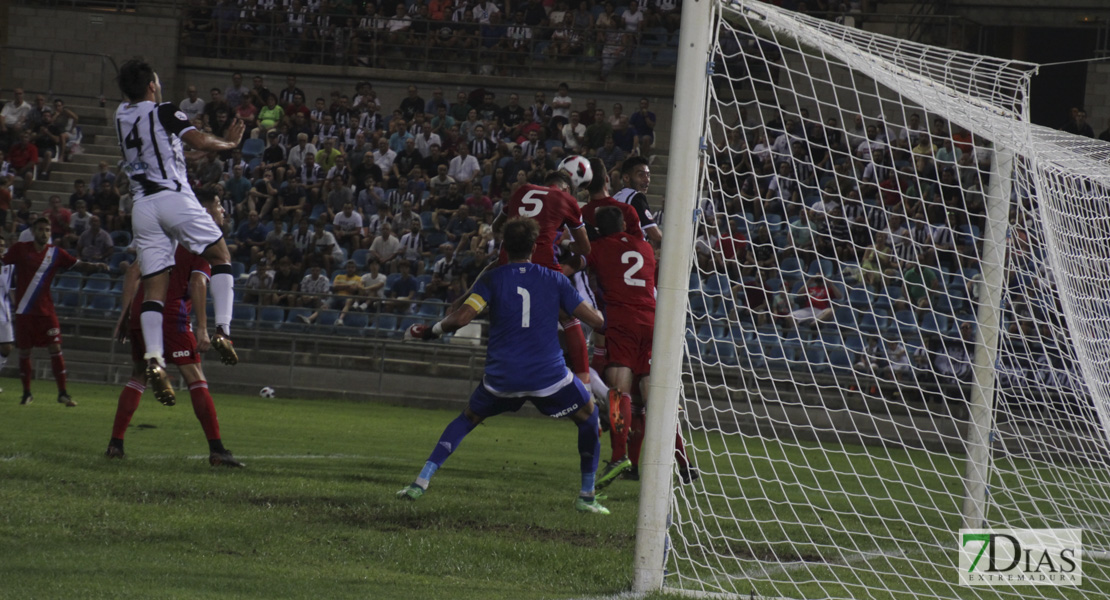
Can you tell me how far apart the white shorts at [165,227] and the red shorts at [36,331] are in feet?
26.9

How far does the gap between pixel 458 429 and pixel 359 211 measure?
16248mm

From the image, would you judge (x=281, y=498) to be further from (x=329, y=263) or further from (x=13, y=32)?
(x=13, y=32)

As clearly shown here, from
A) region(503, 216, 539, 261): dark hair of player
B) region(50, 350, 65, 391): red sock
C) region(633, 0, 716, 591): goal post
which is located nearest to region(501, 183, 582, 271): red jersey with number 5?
region(503, 216, 539, 261): dark hair of player

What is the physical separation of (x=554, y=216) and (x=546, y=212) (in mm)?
90

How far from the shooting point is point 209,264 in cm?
897

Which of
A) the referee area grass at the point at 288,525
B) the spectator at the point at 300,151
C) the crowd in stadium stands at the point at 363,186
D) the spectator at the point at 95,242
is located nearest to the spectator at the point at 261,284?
the crowd in stadium stands at the point at 363,186

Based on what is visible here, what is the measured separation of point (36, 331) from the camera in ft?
51.3

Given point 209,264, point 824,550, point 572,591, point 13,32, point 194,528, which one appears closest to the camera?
point 572,591

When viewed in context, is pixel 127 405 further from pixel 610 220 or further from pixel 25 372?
pixel 25 372

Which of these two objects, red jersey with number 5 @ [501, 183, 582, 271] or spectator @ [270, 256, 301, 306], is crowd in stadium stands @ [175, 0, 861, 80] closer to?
spectator @ [270, 256, 301, 306]

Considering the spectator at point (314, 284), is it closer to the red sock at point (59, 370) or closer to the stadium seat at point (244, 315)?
the stadium seat at point (244, 315)

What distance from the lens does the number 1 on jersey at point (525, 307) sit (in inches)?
298

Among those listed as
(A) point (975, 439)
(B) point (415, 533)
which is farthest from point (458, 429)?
(A) point (975, 439)

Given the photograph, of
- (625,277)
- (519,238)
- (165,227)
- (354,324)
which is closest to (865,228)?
(625,277)
